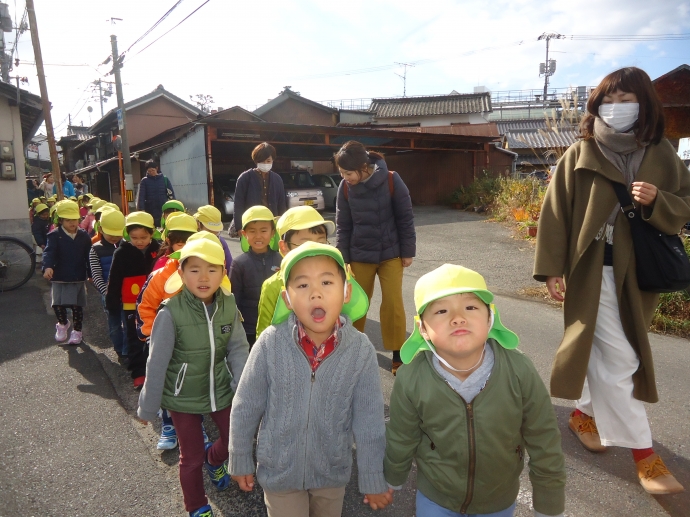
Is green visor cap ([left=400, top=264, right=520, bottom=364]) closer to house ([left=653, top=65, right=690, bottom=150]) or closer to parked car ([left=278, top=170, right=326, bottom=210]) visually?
house ([left=653, top=65, right=690, bottom=150])

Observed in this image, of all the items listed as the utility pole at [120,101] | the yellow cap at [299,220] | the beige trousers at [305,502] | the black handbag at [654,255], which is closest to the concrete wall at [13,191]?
the utility pole at [120,101]

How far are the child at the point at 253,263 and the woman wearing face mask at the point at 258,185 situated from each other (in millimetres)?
A: 1667

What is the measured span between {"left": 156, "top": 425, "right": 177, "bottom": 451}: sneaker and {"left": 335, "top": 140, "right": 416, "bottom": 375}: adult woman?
1.62 meters

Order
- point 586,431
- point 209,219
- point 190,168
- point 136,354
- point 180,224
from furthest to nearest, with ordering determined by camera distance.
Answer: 1. point 190,168
2. point 209,219
3. point 180,224
4. point 136,354
5. point 586,431

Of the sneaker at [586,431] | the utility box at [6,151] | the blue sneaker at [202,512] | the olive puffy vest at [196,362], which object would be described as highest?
the utility box at [6,151]

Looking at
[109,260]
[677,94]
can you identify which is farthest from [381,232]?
A: [677,94]

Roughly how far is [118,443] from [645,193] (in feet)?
11.4

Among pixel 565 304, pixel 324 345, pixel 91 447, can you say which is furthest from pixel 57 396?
pixel 565 304

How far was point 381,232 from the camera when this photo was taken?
3.98m

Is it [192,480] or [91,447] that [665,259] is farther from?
[91,447]

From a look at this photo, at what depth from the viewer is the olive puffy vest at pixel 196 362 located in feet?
8.35

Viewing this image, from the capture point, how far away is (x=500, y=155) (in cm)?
2078

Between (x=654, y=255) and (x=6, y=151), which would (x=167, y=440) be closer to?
Answer: (x=654, y=255)

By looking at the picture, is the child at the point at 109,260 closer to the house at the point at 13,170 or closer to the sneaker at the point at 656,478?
the sneaker at the point at 656,478
